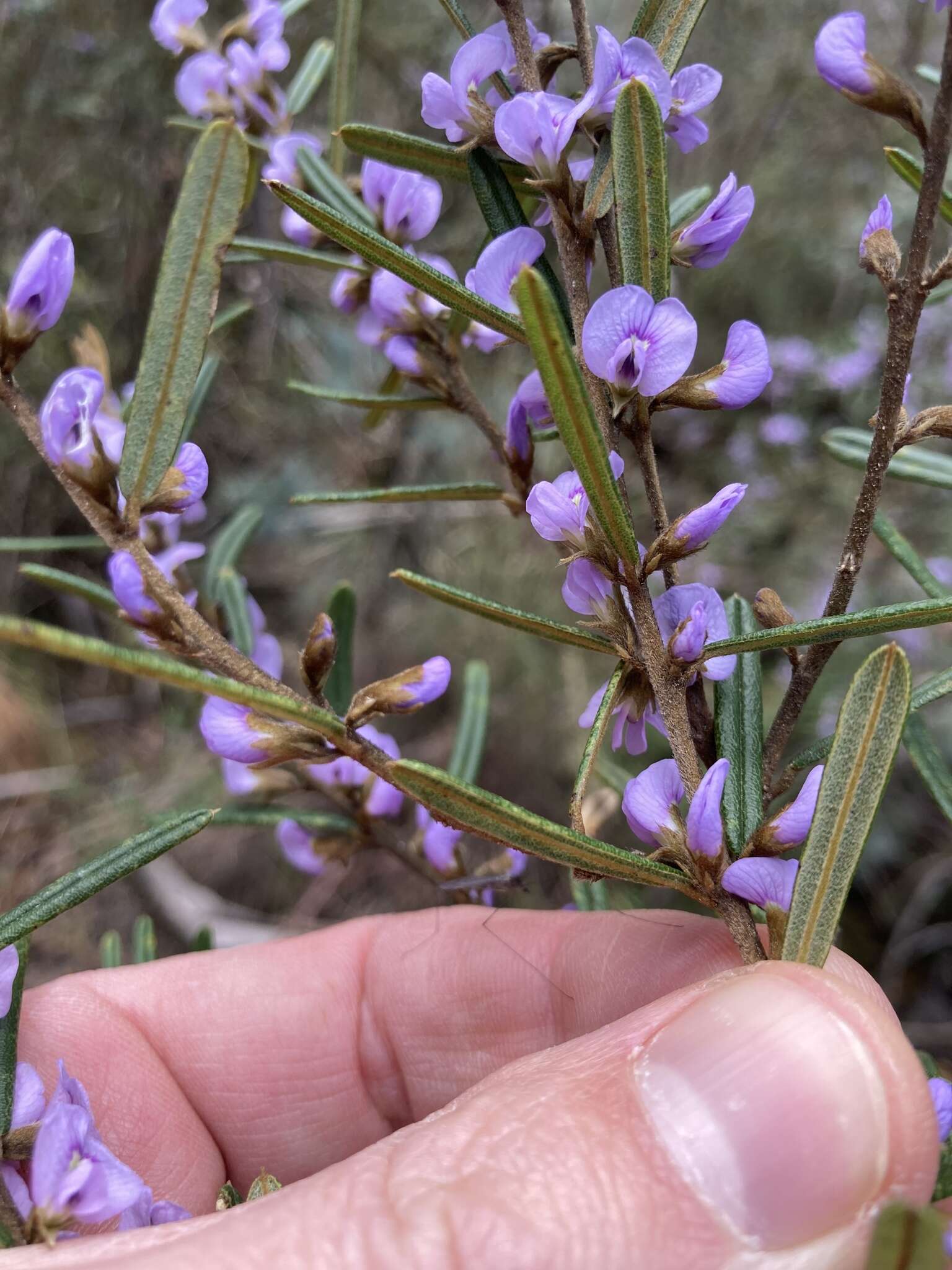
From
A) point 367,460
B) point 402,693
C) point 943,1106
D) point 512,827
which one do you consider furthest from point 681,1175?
point 367,460

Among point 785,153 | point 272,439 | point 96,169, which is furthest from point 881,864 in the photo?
point 96,169

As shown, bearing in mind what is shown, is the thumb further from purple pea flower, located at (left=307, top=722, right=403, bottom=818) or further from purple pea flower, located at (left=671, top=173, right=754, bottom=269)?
purple pea flower, located at (left=671, top=173, right=754, bottom=269)

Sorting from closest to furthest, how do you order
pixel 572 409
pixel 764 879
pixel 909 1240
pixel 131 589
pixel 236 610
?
pixel 909 1240, pixel 572 409, pixel 764 879, pixel 131 589, pixel 236 610

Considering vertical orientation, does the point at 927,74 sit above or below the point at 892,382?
above

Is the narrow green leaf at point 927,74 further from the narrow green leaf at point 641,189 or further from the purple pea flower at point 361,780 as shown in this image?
the purple pea flower at point 361,780

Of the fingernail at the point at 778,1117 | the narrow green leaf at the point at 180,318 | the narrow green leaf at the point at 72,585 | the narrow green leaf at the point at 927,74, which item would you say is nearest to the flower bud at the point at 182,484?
the narrow green leaf at the point at 180,318

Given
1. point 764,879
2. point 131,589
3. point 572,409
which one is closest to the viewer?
point 572,409

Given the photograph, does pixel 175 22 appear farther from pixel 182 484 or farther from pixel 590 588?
pixel 590 588

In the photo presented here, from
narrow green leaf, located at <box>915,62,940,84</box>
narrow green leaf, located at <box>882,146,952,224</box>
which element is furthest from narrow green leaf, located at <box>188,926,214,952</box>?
narrow green leaf, located at <box>915,62,940,84</box>
